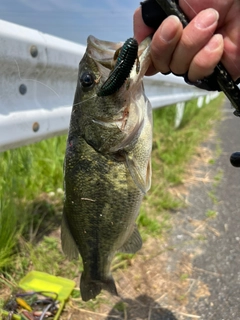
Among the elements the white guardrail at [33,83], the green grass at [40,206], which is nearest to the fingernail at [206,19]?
the white guardrail at [33,83]

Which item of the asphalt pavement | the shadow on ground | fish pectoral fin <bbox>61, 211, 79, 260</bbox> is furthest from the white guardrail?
the asphalt pavement

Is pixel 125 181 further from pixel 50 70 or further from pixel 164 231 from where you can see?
pixel 164 231

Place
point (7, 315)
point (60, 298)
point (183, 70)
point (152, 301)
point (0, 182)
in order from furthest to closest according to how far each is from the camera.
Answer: point (0, 182) → point (152, 301) → point (60, 298) → point (7, 315) → point (183, 70)

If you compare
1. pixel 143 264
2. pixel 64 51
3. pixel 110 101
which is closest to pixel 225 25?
pixel 110 101

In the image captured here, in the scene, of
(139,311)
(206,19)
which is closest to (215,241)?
(139,311)

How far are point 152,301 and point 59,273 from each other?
0.65m

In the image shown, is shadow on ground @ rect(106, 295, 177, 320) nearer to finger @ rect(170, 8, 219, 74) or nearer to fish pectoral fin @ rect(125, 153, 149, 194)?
fish pectoral fin @ rect(125, 153, 149, 194)

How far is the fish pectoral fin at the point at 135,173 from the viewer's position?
172 cm

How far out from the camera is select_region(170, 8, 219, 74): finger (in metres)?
1.46

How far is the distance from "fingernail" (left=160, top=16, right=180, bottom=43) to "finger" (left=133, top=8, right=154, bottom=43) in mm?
284

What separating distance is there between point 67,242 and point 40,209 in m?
1.09

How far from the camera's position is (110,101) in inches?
69.5

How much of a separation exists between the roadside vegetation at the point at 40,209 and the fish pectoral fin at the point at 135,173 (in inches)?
40.4

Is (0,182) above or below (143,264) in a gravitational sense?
above
